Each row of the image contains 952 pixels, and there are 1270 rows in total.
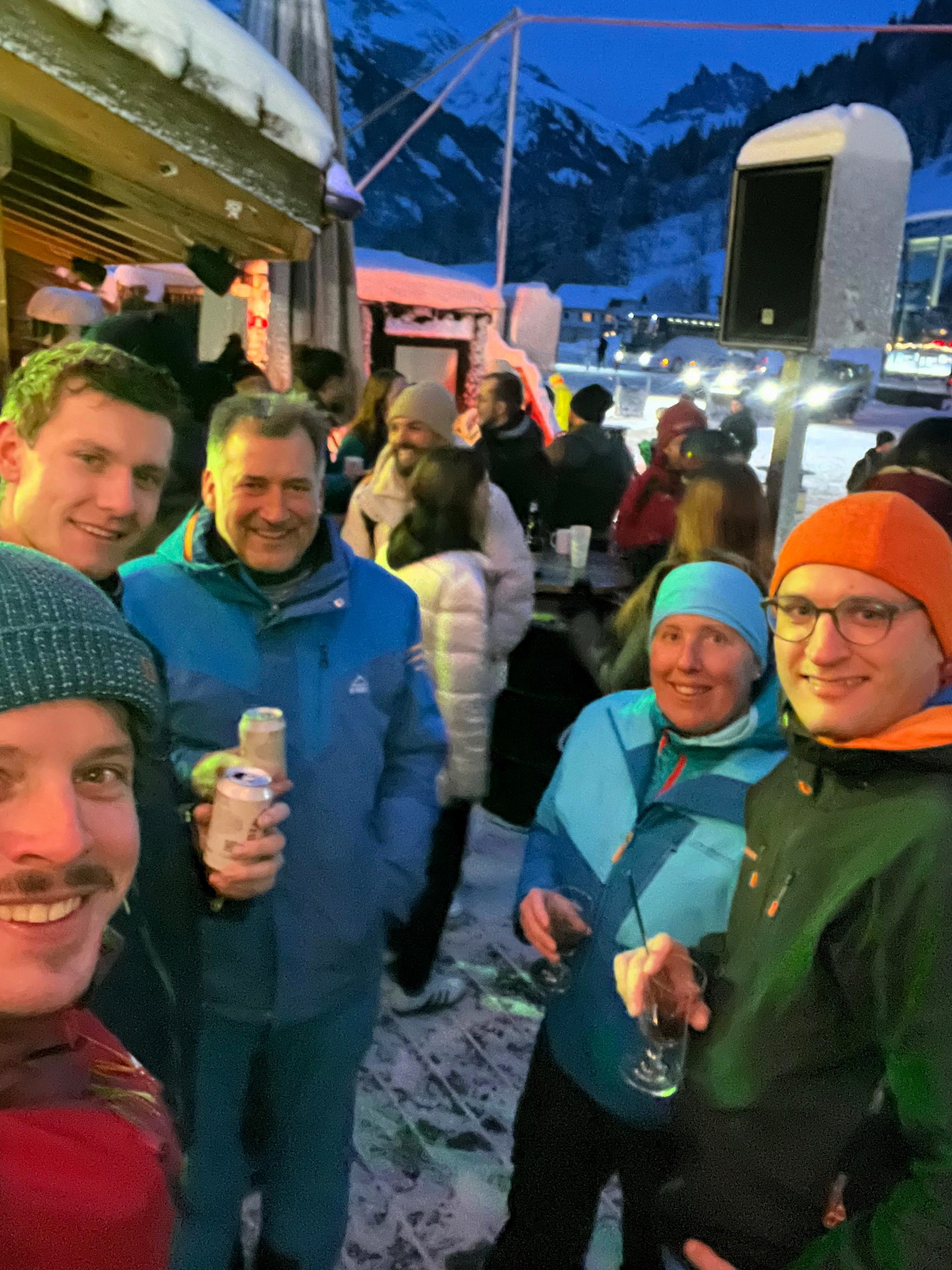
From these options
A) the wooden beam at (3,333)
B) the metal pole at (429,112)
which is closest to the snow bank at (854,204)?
the wooden beam at (3,333)

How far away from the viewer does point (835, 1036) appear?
49.9 inches

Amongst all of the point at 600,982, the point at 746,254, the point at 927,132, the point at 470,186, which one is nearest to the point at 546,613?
the point at 746,254

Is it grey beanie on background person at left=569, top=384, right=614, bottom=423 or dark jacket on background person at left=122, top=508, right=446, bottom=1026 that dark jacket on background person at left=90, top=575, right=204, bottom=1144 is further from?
grey beanie on background person at left=569, top=384, right=614, bottom=423

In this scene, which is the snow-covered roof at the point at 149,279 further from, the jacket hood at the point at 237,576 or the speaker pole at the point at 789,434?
the jacket hood at the point at 237,576

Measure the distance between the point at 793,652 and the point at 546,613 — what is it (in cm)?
347

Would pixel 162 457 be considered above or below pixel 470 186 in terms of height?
below

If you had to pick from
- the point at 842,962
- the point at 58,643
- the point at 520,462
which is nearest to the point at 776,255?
the point at 520,462

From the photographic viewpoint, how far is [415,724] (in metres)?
2.07

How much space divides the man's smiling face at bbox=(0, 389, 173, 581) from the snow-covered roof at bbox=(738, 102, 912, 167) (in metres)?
3.62

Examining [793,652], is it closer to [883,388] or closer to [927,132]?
[883,388]

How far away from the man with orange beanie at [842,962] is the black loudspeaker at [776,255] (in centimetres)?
321

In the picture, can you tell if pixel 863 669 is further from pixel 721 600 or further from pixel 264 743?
pixel 264 743

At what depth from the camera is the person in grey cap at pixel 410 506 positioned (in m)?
3.61

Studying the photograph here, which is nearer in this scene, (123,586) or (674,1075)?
(674,1075)
